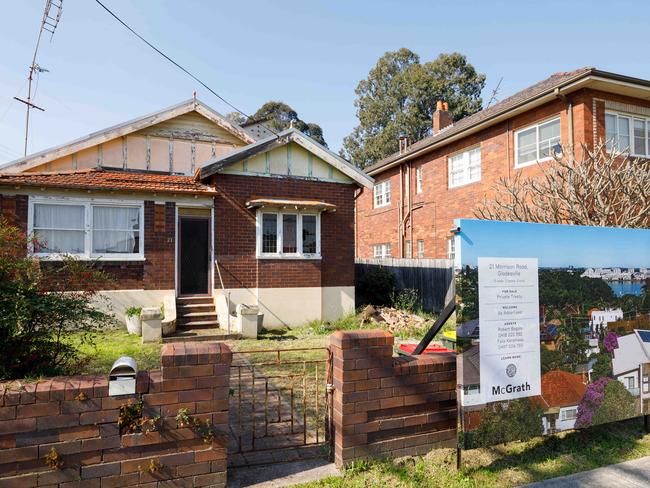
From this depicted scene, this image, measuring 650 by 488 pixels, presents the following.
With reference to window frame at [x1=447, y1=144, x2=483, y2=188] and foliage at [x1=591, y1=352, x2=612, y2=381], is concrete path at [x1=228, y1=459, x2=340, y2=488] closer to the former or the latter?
foliage at [x1=591, y1=352, x2=612, y2=381]

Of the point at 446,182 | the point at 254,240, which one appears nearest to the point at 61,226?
the point at 254,240

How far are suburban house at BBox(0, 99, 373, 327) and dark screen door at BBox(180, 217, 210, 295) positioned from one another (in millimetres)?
28

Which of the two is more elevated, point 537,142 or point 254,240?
point 537,142

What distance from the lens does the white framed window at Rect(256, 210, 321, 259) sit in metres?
11.7

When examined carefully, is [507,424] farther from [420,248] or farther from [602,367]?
[420,248]

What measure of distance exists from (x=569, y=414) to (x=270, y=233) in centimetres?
Answer: 885

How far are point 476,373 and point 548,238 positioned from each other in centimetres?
150

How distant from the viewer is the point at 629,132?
12.2 m

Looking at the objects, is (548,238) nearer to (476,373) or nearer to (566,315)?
(566,315)

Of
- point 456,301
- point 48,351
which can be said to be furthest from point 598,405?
point 48,351

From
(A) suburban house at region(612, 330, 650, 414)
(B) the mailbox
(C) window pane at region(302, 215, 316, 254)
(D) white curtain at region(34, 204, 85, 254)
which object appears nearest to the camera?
(B) the mailbox

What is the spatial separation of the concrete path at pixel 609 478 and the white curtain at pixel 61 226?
1106cm

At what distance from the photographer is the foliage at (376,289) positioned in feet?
46.5

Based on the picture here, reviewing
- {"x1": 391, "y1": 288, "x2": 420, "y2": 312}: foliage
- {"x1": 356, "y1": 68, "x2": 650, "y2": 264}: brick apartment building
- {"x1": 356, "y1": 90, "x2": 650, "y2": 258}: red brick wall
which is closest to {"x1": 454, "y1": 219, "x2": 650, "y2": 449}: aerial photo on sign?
{"x1": 356, "y1": 68, "x2": 650, "y2": 264}: brick apartment building
